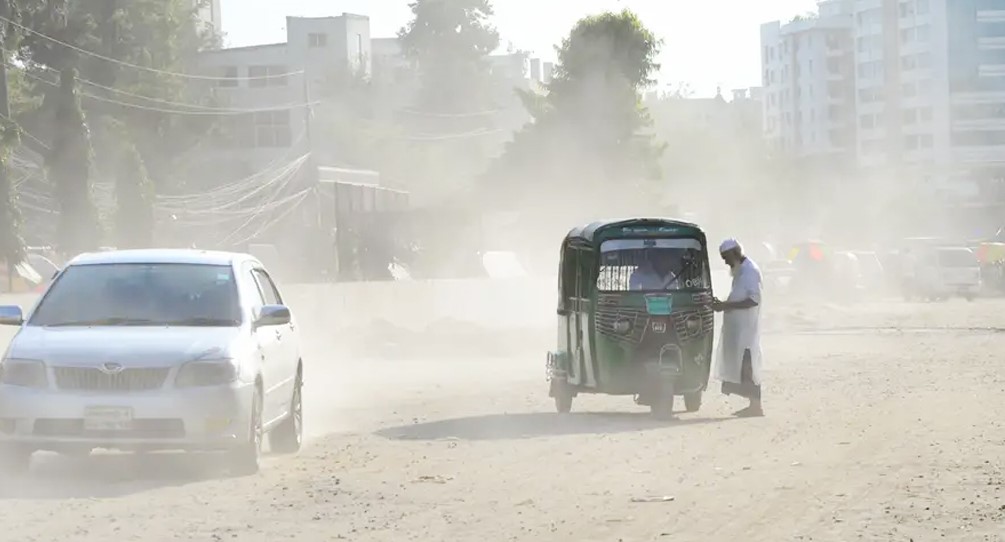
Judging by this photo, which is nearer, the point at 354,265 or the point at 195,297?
the point at 195,297

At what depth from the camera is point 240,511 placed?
11562 mm

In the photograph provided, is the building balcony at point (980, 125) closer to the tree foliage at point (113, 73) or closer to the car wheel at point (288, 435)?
the tree foliage at point (113, 73)

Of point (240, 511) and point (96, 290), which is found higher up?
point (96, 290)

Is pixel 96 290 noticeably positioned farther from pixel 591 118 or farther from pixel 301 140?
pixel 301 140

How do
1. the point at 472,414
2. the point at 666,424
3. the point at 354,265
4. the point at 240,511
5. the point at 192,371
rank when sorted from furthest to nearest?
1. the point at 354,265
2. the point at 472,414
3. the point at 666,424
4. the point at 192,371
5. the point at 240,511

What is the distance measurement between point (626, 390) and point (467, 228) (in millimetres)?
47496

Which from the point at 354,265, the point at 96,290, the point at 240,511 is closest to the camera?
the point at 240,511

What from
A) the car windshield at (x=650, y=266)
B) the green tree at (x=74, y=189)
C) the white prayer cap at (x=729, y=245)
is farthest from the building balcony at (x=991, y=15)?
the car windshield at (x=650, y=266)

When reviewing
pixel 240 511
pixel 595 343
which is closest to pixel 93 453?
pixel 240 511

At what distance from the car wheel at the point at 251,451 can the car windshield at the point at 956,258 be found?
47.6 m

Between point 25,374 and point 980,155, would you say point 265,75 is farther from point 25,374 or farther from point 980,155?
point 25,374

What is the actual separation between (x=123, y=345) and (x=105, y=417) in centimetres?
57

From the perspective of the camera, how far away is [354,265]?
2340 inches

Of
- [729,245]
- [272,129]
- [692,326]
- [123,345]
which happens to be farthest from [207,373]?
[272,129]
